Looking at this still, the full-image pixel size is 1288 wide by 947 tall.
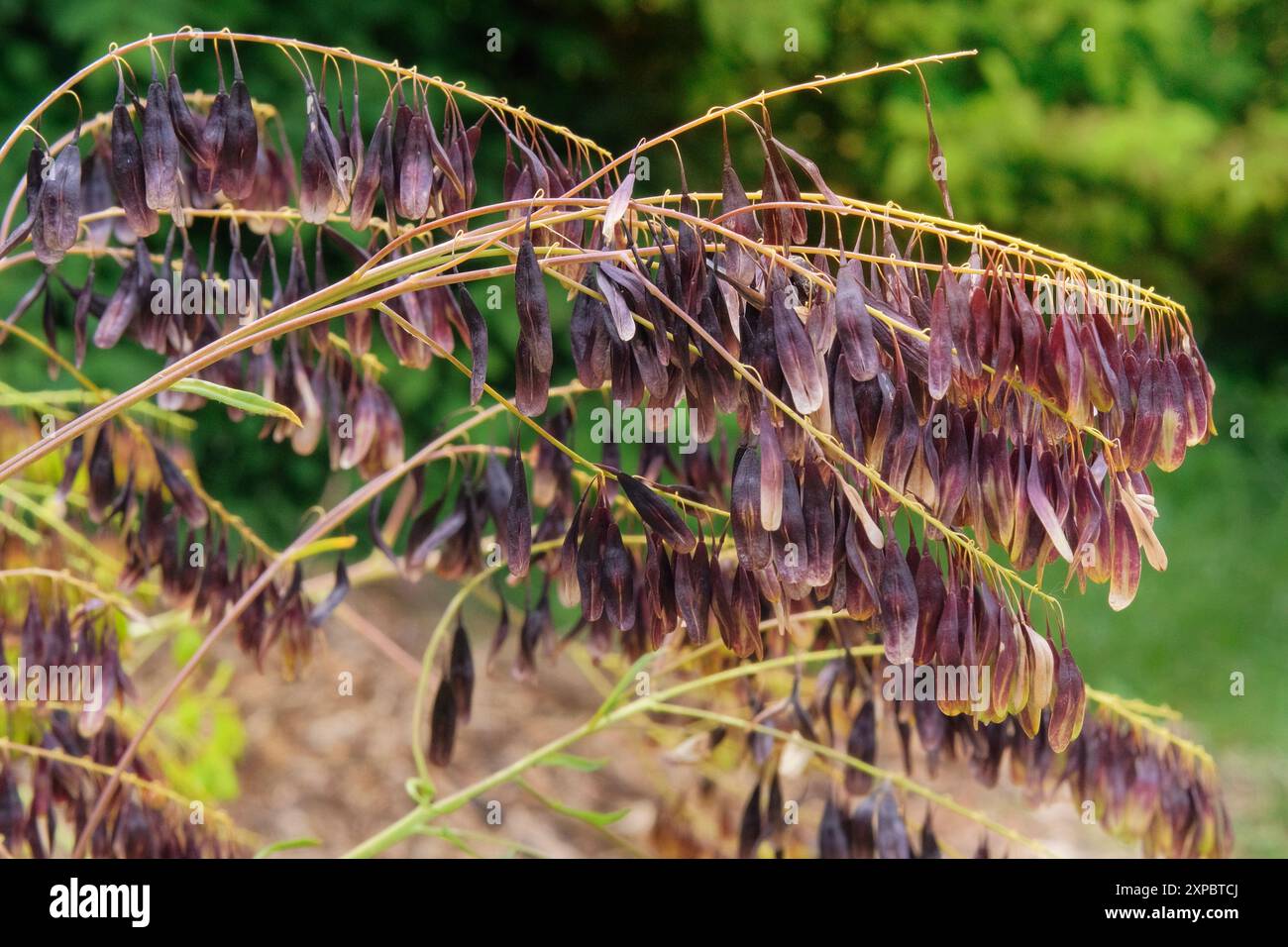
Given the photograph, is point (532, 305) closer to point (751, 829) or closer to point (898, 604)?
point (898, 604)

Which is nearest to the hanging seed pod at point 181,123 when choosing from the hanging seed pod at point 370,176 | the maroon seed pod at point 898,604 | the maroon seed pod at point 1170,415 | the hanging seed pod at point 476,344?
the hanging seed pod at point 370,176

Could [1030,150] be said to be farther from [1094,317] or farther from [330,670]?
[1094,317]

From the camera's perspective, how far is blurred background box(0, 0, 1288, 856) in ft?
10.9

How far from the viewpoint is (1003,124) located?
382cm

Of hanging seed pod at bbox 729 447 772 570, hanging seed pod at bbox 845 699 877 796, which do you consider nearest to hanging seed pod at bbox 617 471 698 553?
hanging seed pod at bbox 729 447 772 570

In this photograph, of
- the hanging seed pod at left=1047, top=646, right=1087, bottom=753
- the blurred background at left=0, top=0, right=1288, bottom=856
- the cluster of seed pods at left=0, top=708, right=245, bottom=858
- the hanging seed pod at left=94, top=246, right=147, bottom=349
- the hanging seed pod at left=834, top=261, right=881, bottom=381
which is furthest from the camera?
the blurred background at left=0, top=0, right=1288, bottom=856

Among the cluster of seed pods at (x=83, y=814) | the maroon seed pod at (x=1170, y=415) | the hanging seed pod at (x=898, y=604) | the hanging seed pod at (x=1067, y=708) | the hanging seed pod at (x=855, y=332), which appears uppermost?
the hanging seed pod at (x=855, y=332)

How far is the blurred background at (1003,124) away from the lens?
3.33 metres

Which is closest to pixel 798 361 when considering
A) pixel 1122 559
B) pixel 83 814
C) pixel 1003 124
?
pixel 1122 559

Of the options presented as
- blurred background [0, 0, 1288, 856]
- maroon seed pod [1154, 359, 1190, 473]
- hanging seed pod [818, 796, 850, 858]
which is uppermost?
blurred background [0, 0, 1288, 856]

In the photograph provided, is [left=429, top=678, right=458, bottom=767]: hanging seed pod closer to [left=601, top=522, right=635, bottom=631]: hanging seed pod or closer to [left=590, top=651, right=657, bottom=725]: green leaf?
[left=590, top=651, right=657, bottom=725]: green leaf

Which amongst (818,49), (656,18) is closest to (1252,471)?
(818,49)

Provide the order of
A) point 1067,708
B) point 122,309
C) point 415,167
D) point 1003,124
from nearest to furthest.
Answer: point 1067,708 < point 415,167 < point 122,309 < point 1003,124

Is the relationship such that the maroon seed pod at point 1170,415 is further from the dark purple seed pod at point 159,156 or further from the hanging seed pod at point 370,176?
the dark purple seed pod at point 159,156
